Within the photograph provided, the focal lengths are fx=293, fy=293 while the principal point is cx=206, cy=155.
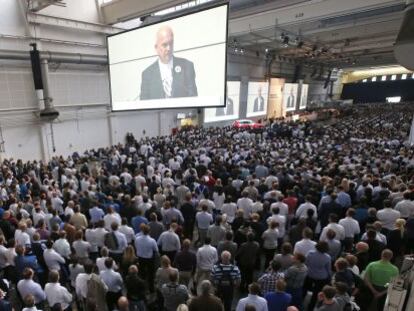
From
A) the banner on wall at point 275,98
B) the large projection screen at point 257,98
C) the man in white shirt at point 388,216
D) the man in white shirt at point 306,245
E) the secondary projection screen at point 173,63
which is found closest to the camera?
the man in white shirt at point 306,245

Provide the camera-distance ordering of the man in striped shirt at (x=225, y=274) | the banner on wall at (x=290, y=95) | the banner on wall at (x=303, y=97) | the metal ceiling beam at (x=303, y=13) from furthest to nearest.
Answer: the banner on wall at (x=303, y=97) → the banner on wall at (x=290, y=95) → the metal ceiling beam at (x=303, y=13) → the man in striped shirt at (x=225, y=274)

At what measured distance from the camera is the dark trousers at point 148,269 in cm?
489

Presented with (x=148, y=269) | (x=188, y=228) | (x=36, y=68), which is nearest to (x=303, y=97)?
(x=36, y=68)

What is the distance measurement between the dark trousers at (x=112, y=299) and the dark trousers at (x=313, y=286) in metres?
2.76

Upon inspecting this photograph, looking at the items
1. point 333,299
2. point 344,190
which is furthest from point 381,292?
point 344,190

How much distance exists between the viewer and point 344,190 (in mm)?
6711

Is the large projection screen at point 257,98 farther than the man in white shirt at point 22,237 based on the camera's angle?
Yes

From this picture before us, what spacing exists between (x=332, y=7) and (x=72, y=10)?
1320 centimetres

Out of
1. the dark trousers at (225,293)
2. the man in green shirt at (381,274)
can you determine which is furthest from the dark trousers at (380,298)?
the dark trousers at (225,293)

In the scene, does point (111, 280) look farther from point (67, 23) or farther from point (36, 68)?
point (67, 23)

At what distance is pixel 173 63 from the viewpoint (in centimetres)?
1202

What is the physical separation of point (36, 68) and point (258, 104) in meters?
20.0

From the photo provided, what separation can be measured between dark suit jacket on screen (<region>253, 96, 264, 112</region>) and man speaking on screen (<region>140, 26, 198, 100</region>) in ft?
55.4

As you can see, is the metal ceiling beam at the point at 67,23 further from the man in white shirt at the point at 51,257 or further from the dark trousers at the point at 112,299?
the dark trousers at the point at 112,299
